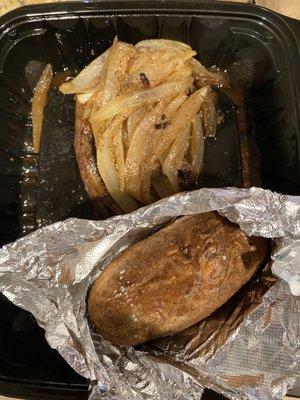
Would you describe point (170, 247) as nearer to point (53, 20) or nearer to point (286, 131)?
point (286, 131)

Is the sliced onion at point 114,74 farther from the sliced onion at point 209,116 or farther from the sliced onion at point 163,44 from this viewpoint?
the sliced onion at point 209,116

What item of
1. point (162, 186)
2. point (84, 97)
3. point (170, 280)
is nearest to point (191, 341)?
point (170, 280)

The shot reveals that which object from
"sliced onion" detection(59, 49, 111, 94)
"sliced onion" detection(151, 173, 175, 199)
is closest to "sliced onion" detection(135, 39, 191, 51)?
"sliced onion" detection(59, 49, 111, 94)

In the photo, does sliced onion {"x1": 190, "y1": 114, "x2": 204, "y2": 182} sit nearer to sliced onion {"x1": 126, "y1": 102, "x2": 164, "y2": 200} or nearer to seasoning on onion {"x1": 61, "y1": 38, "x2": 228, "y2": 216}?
seasoning on onion {"x1": 61, "y1": 38, "x2": 228, "y2": 216}

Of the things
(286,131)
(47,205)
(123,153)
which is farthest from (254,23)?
(47,205)

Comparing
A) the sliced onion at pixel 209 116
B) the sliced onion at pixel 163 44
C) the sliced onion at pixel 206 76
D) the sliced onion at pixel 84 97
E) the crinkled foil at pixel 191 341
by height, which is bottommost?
the crinkled foil at pixel 191 341

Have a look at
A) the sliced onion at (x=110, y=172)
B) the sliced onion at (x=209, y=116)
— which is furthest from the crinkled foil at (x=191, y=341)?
the sliced onion at (x=209, y=116)

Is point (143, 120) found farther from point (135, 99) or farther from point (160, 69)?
point (160, 69)
